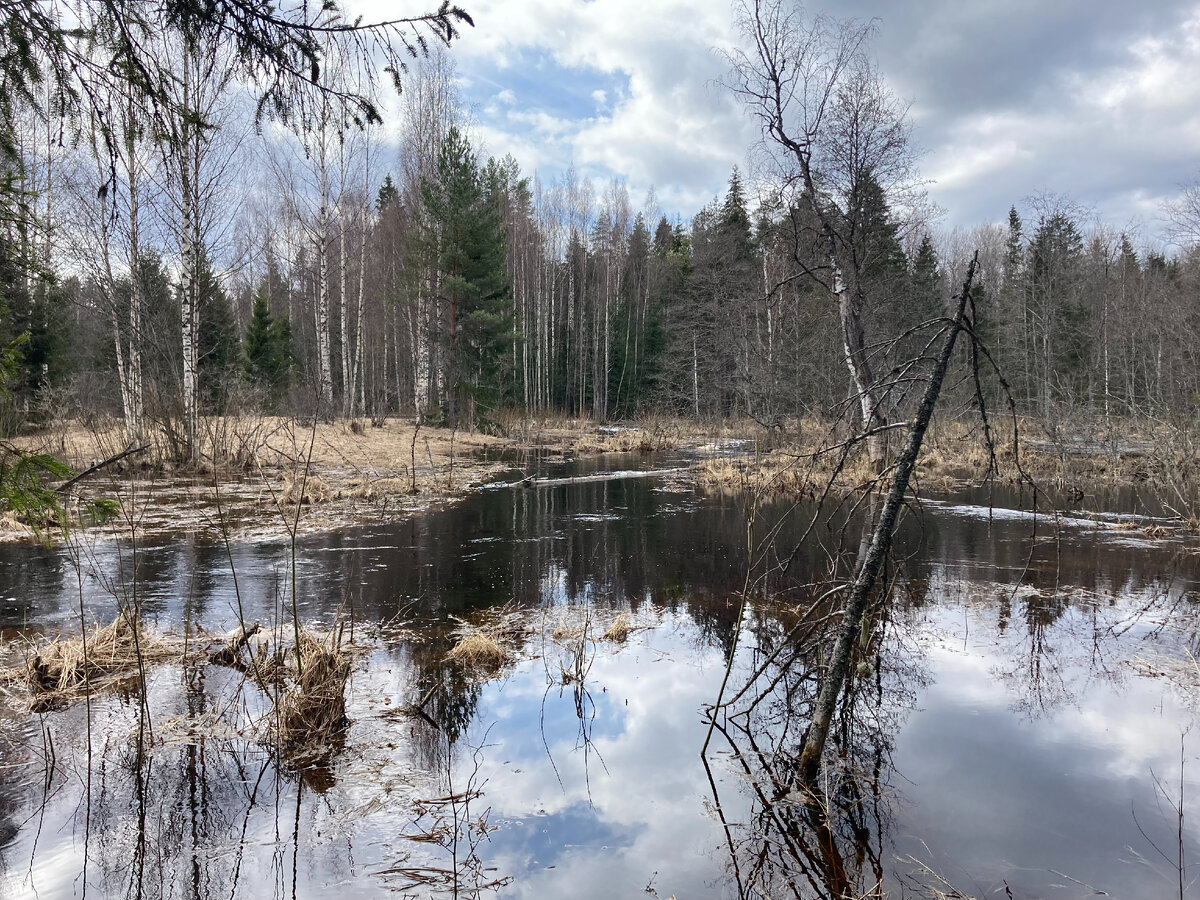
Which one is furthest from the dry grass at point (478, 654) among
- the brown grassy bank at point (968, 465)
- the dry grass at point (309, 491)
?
the brown grassy bank at point (968, 465)

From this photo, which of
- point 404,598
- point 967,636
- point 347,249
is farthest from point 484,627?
point 347,249

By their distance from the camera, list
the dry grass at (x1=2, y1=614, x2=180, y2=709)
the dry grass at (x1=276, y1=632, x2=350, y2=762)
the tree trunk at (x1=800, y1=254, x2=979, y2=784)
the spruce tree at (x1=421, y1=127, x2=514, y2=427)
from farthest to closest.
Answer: the spruce tree at (x1=421, y1=127, x2=514, y2=427)
the dry grass at (x1=2, y1=614, x2=180, y2=709)
the dry grass at (x1=276, y1=632, x2=350, y2=762)
the tree trunk at (x1=800, y1=254, x2=979, y2=784)

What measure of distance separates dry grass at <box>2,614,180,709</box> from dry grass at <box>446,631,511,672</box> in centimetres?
225

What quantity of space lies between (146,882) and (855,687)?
4569 mm

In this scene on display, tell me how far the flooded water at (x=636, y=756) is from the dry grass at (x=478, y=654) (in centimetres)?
12

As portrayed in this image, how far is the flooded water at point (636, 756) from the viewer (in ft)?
10.8

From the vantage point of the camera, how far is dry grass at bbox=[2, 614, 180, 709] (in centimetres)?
486

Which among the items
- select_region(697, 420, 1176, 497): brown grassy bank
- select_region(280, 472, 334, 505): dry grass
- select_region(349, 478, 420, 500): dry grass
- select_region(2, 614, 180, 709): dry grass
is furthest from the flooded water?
select_region(697, 420, 1176, 497): brown grassy bank

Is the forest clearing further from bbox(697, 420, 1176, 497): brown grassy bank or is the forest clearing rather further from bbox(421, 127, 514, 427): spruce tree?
bbox(421, 127, 514, 427): spruce tree

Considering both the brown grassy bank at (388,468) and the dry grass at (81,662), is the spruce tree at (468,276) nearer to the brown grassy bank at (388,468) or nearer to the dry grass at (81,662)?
the brown grassy bank at (388,468)

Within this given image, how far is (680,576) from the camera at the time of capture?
337 inches

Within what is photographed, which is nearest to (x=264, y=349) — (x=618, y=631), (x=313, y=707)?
(x=618, y=631)

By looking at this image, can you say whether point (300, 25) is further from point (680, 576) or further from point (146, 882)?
point (680, 576)

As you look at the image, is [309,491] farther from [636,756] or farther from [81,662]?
[636,756]
